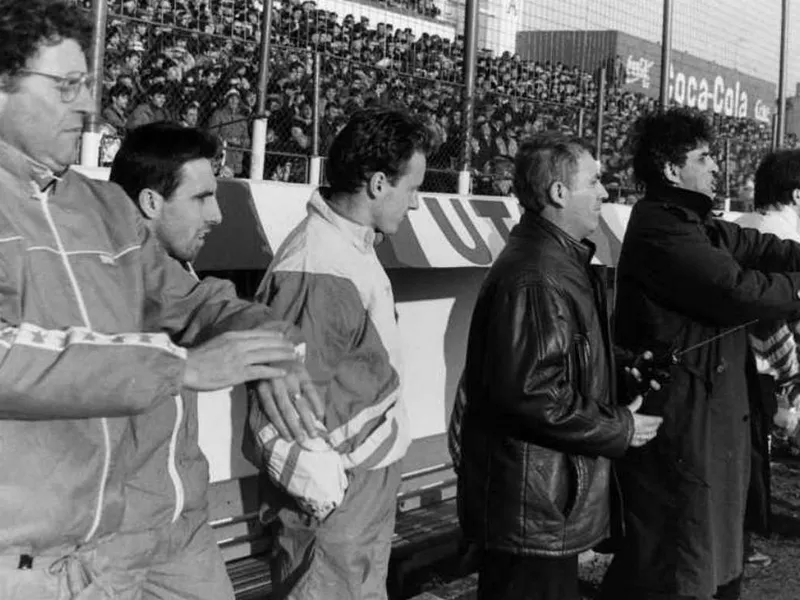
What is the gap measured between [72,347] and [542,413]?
1.64 meters

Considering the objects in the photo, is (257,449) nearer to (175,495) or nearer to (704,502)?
(175,495)

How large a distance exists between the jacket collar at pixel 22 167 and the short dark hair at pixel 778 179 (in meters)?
3.64

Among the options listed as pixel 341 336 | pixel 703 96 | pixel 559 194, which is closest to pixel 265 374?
pixel 341 336

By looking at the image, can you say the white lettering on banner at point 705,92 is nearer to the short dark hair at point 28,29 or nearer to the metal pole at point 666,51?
the metal pole at point 666,51

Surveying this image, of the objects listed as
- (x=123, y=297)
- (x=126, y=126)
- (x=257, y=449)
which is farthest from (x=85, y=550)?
(x=126, y=126)

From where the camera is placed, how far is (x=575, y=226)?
3.32 m

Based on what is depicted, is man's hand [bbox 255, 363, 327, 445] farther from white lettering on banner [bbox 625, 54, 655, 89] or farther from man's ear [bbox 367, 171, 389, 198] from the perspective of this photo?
white lettering on banner [bbox 625, 54, 655, 89]

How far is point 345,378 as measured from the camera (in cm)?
289

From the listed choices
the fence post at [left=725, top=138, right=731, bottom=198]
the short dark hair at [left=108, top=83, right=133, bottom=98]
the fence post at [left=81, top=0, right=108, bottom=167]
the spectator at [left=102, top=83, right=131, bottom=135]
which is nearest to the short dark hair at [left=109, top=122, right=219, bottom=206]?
the fence post at [left=81, top=0, right=108, bottom=167]

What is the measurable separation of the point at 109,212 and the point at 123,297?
0.61 feet

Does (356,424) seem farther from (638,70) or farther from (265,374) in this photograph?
(638,70)

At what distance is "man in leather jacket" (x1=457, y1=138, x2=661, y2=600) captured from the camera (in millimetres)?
3057

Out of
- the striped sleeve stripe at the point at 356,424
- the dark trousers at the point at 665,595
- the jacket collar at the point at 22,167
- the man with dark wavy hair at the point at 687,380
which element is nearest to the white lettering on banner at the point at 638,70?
the man with dark wavy hair at the point at 687,380

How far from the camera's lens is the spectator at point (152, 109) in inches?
198
